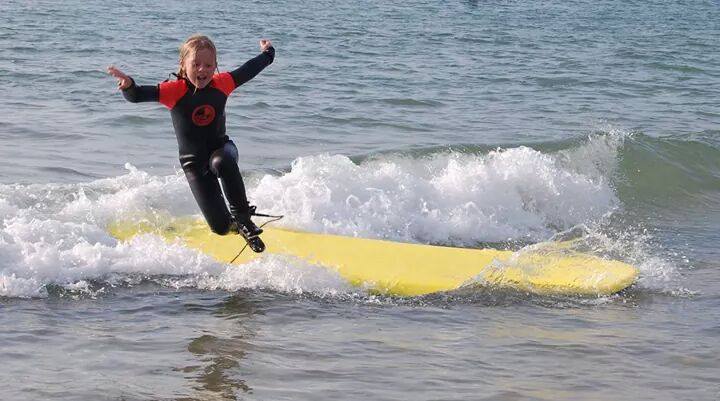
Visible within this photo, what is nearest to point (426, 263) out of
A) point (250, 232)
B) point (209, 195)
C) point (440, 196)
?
point (250, 232)

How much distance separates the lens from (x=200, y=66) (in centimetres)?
715

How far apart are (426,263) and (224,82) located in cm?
240

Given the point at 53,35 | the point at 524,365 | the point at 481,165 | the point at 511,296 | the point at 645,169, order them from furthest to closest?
the point at 53,35 → the point at 645,169 → the point at 481,165 → the point at 511,296 → the point at 524,365

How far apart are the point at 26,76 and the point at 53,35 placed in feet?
16.6

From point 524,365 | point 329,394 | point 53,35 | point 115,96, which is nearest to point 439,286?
point 524,365

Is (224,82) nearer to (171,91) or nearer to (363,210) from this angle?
(171,91)

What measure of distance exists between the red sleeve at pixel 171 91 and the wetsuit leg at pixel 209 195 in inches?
20.6

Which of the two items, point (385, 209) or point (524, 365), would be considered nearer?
point (524, 365)

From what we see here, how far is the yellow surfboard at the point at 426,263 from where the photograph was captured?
27.9ft

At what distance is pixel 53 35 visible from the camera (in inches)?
890

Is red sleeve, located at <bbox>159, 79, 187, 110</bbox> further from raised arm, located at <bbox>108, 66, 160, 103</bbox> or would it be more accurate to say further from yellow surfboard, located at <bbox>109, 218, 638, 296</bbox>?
yellow surfboard, located at <bbox>109, 218, 638, 296</bbox>

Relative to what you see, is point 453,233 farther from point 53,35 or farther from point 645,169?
point 53,35

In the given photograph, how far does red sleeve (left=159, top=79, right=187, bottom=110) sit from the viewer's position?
718 centimetres

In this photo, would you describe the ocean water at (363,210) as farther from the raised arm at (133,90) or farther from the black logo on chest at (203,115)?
the raised arm at (133,90)
